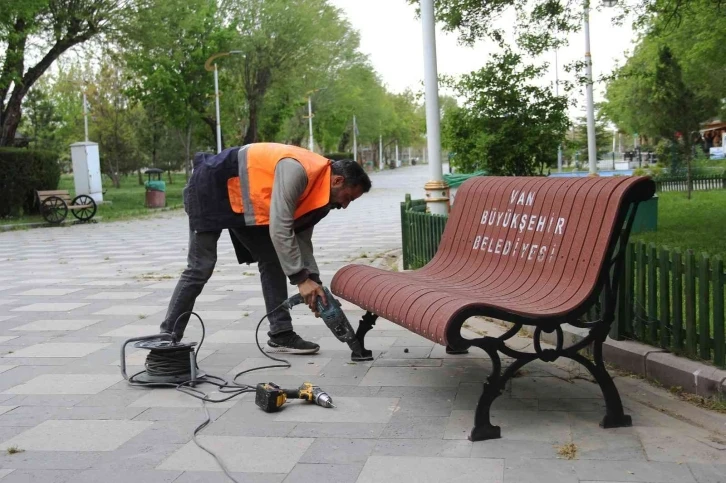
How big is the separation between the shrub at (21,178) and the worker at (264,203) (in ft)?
67.6

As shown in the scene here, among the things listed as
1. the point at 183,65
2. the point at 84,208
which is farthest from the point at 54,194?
the point at 183,65

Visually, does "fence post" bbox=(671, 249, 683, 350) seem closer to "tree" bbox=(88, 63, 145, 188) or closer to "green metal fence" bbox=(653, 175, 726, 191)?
"green metal fence" bbox=(653, 175, 726, 191)

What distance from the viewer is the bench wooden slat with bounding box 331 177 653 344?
410cm

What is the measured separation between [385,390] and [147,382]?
1.49 metres

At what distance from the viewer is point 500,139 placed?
12.2 metres

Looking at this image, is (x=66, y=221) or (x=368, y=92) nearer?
(x=66, y=221)

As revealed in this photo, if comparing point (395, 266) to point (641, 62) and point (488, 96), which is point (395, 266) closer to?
point (488, 96)

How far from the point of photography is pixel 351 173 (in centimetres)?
514

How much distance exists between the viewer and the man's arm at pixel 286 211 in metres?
4.96

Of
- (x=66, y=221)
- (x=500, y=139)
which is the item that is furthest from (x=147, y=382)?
(x=66, y=221)

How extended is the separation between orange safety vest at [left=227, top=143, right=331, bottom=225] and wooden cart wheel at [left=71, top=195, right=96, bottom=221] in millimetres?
19923

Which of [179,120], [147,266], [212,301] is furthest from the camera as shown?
[179,120]

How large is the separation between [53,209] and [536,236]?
20743mm

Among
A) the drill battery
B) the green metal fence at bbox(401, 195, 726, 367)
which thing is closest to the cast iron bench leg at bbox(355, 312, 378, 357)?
the drill battery
